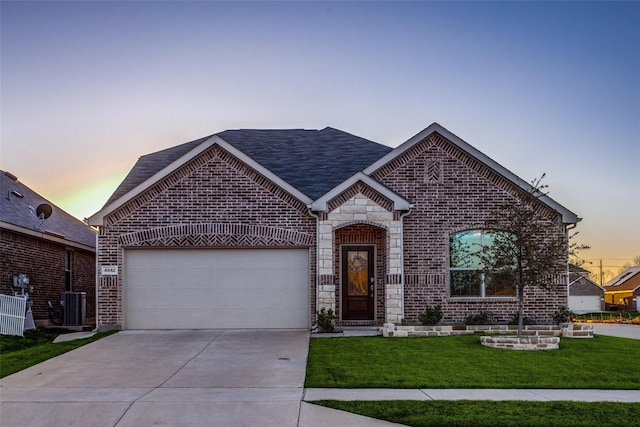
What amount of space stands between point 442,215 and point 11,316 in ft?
37.8

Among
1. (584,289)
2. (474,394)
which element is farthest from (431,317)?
(584,289)

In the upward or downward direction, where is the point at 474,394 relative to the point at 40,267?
downward

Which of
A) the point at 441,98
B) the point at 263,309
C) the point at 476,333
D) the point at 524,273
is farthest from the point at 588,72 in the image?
the point at 263,309

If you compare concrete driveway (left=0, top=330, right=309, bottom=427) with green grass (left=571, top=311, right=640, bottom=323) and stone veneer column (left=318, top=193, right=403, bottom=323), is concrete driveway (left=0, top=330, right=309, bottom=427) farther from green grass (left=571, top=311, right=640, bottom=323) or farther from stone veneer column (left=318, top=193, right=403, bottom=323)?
green grass (left=571, top=311, right=640, bottom=323)

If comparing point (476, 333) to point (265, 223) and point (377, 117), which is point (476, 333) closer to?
point (265, 223)

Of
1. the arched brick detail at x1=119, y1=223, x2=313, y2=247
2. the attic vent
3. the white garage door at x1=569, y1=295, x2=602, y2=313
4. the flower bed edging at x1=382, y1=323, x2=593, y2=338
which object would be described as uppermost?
the attic vent

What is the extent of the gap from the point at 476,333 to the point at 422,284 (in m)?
1.97

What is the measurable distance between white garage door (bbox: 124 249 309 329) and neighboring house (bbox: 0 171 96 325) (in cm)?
341

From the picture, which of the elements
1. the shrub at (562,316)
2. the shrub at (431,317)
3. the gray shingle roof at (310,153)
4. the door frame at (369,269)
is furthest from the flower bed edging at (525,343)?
the gray shingle roof at (310,153)

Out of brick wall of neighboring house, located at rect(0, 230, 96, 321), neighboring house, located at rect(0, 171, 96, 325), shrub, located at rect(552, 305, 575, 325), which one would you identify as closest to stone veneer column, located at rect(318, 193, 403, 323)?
shrub, located at rect(552, 305, 575, 325)

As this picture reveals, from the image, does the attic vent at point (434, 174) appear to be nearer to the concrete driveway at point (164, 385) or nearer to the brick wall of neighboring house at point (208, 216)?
the brick wall of neighboring house at point (208, 216)

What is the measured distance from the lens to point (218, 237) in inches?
675

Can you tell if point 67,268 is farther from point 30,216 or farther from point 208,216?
point 208,216

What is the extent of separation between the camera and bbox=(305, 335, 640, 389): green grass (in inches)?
403
